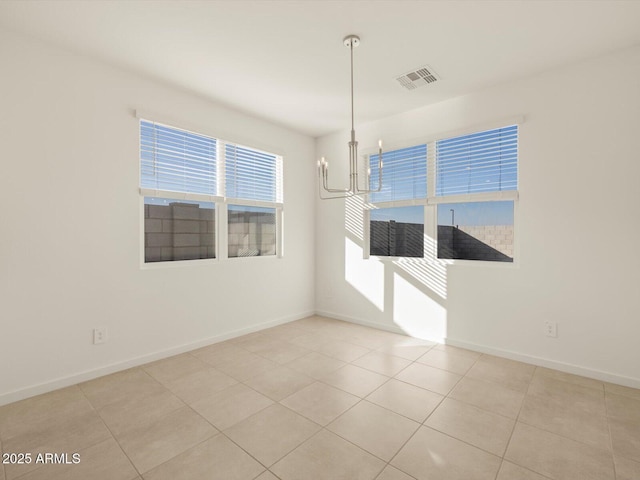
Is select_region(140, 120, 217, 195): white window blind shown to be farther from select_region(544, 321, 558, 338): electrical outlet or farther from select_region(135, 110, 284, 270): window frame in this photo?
select_region(544, 321, 558, 338): electrical outlet

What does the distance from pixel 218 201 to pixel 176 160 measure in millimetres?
603

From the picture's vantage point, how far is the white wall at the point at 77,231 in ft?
7.76

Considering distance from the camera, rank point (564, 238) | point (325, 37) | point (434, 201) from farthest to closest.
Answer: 1. point (434, 201)
2. point (564, 238)
3. point (325, 37)

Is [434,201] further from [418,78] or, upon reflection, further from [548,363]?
[548,363]

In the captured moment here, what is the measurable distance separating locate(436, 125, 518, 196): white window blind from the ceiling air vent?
76cm

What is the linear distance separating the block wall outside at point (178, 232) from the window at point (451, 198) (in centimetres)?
210

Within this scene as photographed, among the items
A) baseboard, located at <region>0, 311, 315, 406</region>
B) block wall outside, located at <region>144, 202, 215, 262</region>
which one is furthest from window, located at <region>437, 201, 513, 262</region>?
block wall outside, located at <region>144, 202, 215, 262</region>

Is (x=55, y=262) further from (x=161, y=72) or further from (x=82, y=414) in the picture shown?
(x=161, y=72)

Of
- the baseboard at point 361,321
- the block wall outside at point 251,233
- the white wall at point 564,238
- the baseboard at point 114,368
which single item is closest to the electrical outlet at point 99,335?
the baseboard at point 114,368

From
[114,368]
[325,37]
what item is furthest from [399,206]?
[114,368]

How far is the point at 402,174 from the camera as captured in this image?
13.1 ft

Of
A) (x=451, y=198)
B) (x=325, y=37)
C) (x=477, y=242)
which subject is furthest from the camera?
(x=451, y=198)

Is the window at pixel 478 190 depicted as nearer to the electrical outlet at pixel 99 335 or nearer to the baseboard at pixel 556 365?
the baseboard at pixel 556 365

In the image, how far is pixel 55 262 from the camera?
2.54m
